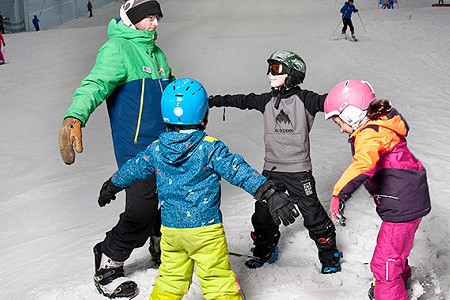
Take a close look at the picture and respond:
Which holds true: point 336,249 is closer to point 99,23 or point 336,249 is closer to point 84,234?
point 84,234

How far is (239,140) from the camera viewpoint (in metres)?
7.86

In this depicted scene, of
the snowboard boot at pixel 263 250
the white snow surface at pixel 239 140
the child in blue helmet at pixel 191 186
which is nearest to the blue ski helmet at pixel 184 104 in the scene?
the child in blue helmet at pixel 191 186

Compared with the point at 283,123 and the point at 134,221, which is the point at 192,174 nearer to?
the point at 134,221

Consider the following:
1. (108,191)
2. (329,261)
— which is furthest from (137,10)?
(329,261)

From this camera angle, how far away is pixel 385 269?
3363mm

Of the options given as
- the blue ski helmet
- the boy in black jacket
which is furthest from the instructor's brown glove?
the boy in black jacket

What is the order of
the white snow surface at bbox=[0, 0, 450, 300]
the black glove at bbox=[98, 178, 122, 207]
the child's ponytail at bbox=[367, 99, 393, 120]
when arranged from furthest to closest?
the white snow surface at bbox=[0, 0, 450, 300] < the black glove at bbox=[98, 178, 122, 207] < the child's ponytail at bbox=[367, 99, 393, 120]

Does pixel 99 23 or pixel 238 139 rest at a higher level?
pixel 238 139

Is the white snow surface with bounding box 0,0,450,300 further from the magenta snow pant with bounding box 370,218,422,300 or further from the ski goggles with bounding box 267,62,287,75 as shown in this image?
the ski goggles with bounding box 267,62,287,75

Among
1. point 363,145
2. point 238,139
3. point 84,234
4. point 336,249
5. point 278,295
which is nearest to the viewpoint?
point 363,145

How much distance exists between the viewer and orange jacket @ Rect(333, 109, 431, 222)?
3.12 m

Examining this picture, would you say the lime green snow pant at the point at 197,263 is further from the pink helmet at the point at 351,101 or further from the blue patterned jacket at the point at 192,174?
the pink helmet at the point at 351,101

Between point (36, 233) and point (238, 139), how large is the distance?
3.20m

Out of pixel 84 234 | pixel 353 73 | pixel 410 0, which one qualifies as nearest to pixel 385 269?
pixel 84 234
